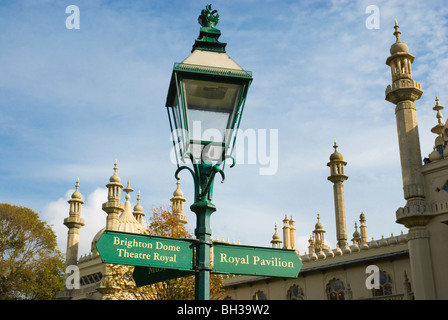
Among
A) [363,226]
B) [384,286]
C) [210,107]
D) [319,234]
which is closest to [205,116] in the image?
[210,107]

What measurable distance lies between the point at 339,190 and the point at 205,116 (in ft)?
121

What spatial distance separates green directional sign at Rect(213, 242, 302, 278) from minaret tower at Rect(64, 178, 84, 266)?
1643 inches

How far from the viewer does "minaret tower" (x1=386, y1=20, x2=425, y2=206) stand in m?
26.2

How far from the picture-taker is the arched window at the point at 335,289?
3152 cm

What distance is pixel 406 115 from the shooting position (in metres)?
27.2

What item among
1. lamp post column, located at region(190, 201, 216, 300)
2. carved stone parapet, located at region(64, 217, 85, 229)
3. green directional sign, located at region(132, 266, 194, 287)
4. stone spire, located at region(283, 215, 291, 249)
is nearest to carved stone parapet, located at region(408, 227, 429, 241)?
stone spire, located at region(283, 215, 291, 249)

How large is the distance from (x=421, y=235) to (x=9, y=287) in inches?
1252

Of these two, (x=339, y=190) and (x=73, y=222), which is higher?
(x=339, y=190)

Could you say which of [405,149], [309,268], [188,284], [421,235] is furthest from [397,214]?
[188,284]

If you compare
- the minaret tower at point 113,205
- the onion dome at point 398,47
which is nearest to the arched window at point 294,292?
the minaret tower at point 113,205

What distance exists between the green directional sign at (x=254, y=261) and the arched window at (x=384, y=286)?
24.8m

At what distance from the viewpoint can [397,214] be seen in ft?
85.3

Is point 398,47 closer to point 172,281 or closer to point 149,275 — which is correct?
point 172,281

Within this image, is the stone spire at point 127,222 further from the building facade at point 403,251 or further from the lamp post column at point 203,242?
the lamp post column at point 203,242
